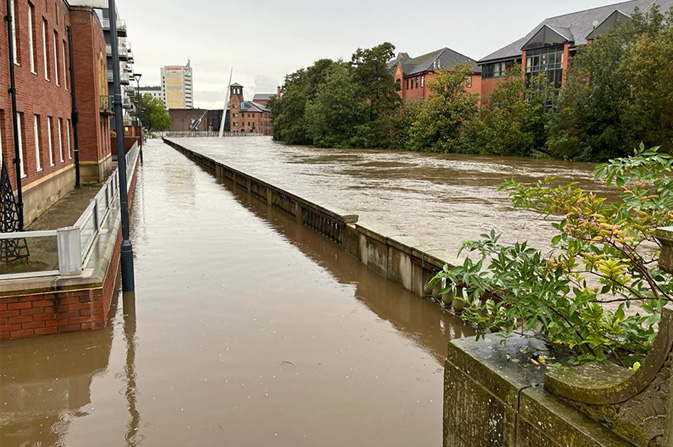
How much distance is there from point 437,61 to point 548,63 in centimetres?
1991

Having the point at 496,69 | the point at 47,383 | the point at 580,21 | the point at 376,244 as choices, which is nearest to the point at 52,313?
the point at 47,383

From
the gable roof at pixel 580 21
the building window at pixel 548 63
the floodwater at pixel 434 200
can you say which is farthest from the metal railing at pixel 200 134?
the floodwater at pixel 434 200

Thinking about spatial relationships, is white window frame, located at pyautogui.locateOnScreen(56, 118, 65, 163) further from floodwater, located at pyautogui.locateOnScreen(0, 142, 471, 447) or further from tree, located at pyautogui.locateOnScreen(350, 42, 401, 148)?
tree, located at pyautogui.locateOnScreen(350, 42, 401, 148)

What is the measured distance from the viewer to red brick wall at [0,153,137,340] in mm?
6566

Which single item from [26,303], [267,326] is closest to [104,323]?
[26,303]

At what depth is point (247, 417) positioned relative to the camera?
5.09 metres

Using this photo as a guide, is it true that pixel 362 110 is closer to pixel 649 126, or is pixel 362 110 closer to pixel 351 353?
pixel 649 126

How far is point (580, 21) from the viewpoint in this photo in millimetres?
63312

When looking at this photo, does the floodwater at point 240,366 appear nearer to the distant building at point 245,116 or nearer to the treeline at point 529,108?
the treeline at point 529,108

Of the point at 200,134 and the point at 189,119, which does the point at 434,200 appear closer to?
the point at 200,134

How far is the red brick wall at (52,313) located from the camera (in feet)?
21.5

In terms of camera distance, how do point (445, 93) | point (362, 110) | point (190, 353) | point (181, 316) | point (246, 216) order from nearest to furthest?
point (190, 353)
point (181, 316)
point (246, 216)
point (445, 93)
point (362, 110)

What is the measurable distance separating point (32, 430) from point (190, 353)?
1.89 meters

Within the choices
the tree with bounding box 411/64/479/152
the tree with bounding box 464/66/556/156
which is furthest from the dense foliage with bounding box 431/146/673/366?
the tree with bounding box 411/64/479/152
